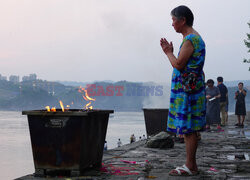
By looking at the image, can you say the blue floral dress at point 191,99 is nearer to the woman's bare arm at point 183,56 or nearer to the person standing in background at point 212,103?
the woman's bare arm at point 183,56

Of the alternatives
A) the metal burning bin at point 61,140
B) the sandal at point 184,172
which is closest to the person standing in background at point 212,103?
the sandal at point 184,172

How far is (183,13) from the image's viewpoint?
12.9 ft

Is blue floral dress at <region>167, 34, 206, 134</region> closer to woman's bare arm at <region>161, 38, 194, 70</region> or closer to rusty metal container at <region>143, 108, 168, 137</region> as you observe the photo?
woman's bare arm at <region>161, 38, 194, 70</region>

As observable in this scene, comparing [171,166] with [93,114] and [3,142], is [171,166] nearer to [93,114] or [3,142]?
[93,114]

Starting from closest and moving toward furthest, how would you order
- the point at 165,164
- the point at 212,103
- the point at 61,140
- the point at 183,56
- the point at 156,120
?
1. the point at 183,56
2. the point at 61,140
3. the point at 165,164
4. the point at 156,120
5. the point at 212,103

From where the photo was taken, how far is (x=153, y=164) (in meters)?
5.18

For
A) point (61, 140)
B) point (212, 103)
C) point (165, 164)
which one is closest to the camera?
point (61, 140)

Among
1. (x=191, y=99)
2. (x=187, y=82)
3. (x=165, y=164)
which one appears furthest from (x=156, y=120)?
(x=187, y=82)

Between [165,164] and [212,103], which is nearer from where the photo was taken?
[165,164]

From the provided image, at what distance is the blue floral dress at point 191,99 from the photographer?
386 cm

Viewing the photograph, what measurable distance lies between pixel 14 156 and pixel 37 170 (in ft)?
329

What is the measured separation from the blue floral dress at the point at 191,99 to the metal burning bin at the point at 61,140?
0.95m

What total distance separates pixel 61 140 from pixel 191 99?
1.55 metres

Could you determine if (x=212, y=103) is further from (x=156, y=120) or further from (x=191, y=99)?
(x=191, y=99)
